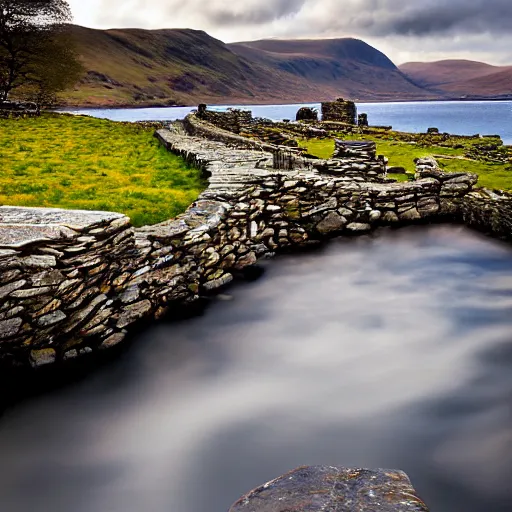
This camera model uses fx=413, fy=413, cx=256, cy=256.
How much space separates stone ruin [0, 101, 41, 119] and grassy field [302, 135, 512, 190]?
72.1 ft

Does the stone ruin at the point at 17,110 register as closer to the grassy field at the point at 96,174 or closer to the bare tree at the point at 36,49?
the bare tree at the point at 36,49

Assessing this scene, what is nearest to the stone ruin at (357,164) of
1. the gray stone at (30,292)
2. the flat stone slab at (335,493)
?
the gray stone at (30,292)

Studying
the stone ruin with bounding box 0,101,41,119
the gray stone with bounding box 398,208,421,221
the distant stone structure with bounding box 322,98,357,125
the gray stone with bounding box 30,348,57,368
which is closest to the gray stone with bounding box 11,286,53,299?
the gray stone with bounding box 30,348,57,368

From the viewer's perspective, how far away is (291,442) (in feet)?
16.5

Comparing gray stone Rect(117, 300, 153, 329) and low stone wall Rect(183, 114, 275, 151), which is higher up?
low stone wall Rect(183, 114, 275, 151)

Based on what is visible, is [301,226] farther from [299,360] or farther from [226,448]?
[226,448]

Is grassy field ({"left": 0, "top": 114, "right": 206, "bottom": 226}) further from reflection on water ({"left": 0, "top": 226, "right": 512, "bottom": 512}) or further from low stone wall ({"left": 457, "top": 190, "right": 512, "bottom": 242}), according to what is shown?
low stone wall ({"left": 457, "top": 190, "right": 512, "bottom": 242})

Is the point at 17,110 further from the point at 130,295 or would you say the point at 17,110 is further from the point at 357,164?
the point at 130,295

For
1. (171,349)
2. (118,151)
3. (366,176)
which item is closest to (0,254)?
(171,349)

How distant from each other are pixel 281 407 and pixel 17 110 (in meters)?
35.1

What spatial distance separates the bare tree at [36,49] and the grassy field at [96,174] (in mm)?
14608

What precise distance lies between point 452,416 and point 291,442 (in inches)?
81.9

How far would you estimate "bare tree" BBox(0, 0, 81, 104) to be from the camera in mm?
34688

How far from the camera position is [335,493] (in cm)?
A: 221
